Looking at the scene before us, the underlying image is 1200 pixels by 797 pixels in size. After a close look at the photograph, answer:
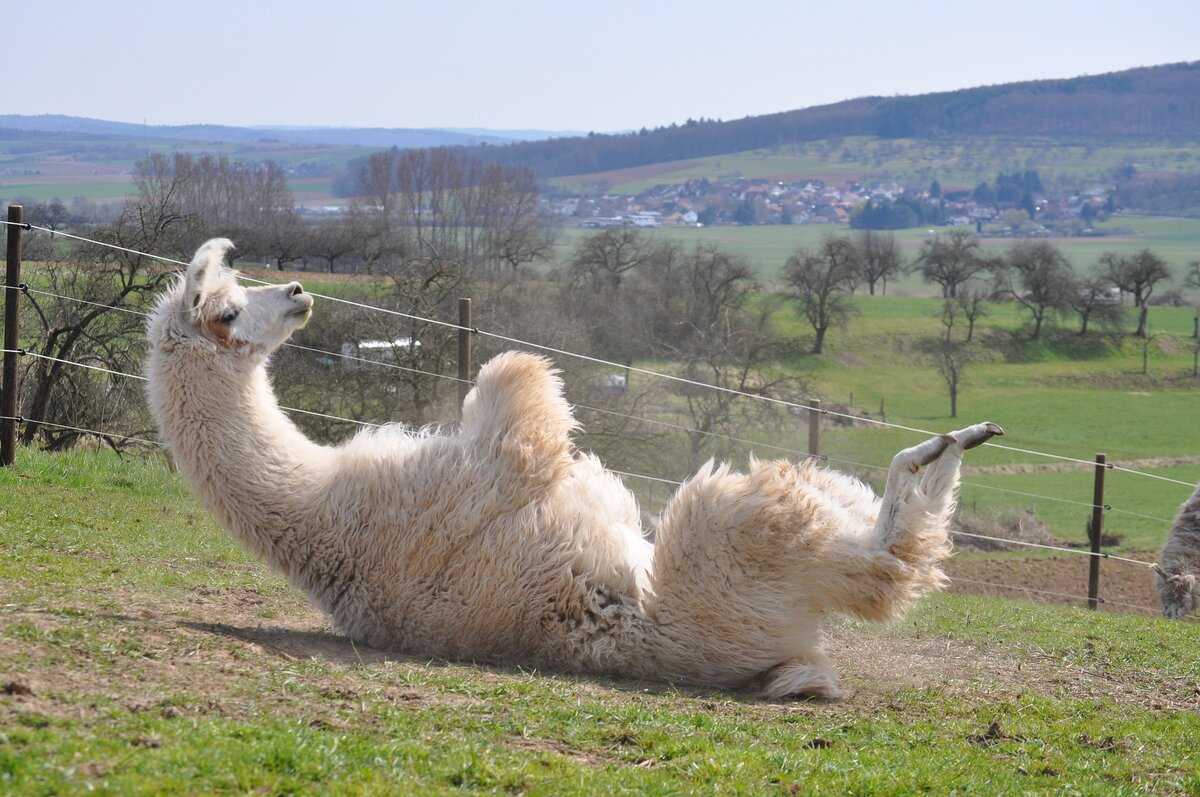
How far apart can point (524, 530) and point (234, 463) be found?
148cm

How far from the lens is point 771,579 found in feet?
18.1

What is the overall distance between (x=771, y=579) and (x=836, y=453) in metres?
30.3

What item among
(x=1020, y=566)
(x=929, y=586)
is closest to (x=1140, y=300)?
(x=1020, y=566)

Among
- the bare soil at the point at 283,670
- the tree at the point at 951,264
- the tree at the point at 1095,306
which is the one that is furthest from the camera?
the tree at the point at 951,264

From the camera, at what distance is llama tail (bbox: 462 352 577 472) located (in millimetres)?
5742

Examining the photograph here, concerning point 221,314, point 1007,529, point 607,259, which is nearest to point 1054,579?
point 1007,529

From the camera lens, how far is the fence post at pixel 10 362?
→ 382 inches

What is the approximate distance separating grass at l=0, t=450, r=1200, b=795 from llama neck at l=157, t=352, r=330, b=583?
46 centimetres

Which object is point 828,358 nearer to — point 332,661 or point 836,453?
point 836,453

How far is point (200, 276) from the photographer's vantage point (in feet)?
18.9

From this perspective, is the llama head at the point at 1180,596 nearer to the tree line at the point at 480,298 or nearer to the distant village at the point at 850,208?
the tree line at the point at 480,298

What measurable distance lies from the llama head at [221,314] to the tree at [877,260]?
254 ft

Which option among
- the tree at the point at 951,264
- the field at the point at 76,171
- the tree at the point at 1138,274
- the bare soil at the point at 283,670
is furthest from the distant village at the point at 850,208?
the bare soil at the point at 283,670

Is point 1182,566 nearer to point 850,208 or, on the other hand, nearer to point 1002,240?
point 1002,240
